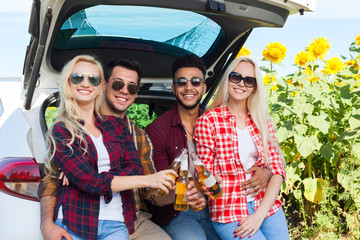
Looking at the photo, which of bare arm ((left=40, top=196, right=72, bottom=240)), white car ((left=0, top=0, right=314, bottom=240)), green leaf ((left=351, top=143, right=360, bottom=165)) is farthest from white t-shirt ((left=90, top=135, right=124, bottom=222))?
green leaf ((left=351, top=143, right=360, bottom=165))

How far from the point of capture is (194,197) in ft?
8.50

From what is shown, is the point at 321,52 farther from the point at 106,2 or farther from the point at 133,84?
the point at 106,2

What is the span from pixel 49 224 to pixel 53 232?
0.18ft

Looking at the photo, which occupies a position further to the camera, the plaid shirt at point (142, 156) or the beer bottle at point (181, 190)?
the plaid shirt at point (142, 156)

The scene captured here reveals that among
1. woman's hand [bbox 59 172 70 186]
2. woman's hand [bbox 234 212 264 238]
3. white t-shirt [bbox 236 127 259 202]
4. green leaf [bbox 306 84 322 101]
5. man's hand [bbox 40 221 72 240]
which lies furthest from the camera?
green leaf [bbox 306 84 322 101]

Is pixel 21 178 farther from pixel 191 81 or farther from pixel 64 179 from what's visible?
pixel 191 81

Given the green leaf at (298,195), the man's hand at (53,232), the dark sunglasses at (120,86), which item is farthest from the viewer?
the green leaf at (298,195)

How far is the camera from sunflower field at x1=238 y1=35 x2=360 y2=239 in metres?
4.36

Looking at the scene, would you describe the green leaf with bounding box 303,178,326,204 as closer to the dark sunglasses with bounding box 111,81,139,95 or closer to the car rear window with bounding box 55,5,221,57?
the car rear window with bounding box 55,5,221,57

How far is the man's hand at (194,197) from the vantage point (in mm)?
2566

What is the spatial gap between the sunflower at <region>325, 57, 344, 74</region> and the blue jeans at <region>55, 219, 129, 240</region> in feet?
12.1

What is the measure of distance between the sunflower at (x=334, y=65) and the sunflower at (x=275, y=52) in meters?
0.55

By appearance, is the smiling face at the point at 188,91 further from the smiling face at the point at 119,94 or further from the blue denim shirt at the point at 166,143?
the smiling face at the point at 119,94

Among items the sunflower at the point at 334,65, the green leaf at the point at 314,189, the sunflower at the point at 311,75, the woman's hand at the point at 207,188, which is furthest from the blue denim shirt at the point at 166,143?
the sunflower at the point at 334,65
